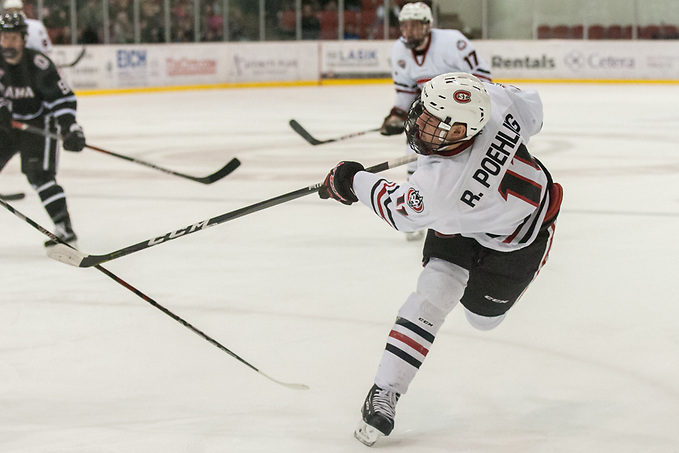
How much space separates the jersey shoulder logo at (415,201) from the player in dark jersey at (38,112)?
8.34ft

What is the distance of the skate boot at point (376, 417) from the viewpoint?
2.21m

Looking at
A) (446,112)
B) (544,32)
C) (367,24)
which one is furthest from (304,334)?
(544,32)

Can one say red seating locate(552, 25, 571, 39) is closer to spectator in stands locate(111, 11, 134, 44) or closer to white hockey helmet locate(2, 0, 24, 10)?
spectator in stands locate(111, 11, 134, 44)

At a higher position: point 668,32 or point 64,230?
point 668,32

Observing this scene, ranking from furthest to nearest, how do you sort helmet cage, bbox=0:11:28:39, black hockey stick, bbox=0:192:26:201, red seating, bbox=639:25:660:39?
red seating, bbox=639:25:660:39 → black hockey stick, bbox=0:192:26:201 → helmet cage, bbox=0:11:28:39

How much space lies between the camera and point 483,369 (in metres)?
2.78

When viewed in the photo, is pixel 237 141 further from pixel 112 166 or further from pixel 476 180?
pixel 476 180

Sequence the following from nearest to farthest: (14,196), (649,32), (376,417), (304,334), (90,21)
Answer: (376,417)
(304,334)
(14,196)
(90,21)
(649,32)

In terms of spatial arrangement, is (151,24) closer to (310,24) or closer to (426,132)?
(310,24)

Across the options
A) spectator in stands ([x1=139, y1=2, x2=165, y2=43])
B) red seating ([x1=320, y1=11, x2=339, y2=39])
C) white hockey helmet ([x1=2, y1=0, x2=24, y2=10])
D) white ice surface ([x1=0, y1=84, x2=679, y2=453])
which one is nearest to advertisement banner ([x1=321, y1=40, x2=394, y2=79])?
red seating ([x1=320, y1=11, x2=339, y2=39])

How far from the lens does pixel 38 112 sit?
443 cm

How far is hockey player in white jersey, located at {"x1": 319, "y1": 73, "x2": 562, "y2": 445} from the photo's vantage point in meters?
2.11

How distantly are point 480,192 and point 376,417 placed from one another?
22.9 inches

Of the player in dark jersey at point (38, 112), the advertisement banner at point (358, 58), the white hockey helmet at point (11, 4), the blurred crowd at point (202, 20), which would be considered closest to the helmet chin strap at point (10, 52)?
the player in dark jersey at point (38, 112)
